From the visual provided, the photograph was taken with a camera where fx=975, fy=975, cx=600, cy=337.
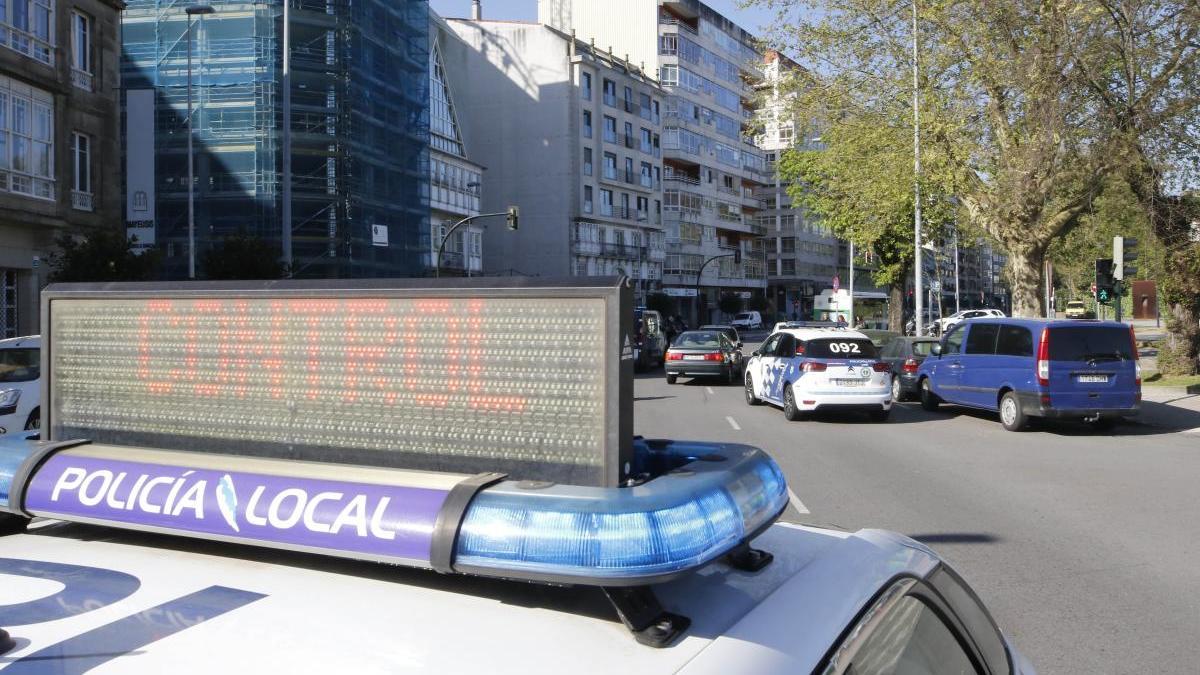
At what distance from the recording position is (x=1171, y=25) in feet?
67.1

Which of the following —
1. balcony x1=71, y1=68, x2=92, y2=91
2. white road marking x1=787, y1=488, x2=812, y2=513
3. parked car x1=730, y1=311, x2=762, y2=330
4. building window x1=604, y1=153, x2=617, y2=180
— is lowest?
white road marking x1=787, y1=488, x2=812, y2=513

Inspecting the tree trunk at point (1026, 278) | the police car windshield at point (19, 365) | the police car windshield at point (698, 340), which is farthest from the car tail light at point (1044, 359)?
the police car windshield at point (19, 365)

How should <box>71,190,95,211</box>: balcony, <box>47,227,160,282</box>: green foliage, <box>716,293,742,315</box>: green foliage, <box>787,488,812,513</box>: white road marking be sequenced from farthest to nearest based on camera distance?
<box>716,293,742,315</box>: green foliage
<box>71,190,95,211</box>: balcony
<box>47,227,160,282</box>: green foliage
<box>787,488,812,513</box>: white road marking

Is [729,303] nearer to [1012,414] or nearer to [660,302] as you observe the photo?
[660,302]

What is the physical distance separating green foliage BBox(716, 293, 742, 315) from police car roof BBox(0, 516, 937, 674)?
88237mm

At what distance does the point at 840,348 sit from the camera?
57.4ft

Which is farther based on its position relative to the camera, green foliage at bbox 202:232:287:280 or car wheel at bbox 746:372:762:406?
green foliage at bbox 202:232:287:280

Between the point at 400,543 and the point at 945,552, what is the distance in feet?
20.8

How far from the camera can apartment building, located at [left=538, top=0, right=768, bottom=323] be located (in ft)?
255

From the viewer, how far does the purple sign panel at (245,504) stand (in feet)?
5.30

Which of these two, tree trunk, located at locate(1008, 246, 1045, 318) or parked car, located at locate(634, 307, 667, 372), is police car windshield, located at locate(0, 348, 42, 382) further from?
parked car, located at locate(634, 307, 667, 372)

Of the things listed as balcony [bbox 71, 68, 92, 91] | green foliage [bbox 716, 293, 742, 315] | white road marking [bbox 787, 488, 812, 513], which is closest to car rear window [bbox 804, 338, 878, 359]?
white road marking [bbox 787, 488, 812, 513]

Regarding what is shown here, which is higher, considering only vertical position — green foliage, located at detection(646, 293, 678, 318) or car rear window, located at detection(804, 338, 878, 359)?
green foliage, located at detection(646, 293, 678, 318)

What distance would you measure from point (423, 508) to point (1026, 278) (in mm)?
25859
